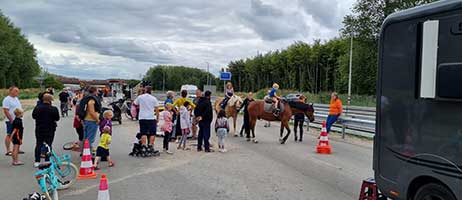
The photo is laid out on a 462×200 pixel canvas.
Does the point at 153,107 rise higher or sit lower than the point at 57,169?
higher

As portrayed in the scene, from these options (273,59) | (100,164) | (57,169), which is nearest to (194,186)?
(57,169)

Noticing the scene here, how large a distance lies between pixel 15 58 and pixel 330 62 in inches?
2558

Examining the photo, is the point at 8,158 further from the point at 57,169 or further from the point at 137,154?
the point at 57,169

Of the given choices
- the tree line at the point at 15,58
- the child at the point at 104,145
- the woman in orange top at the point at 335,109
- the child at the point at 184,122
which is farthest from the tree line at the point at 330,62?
the tree line at the point at 15,58

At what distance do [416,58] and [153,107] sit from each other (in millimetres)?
7617

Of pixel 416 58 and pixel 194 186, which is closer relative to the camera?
pixel 416 58

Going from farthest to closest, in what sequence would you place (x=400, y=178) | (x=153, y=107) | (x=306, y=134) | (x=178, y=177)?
(x=306, y=134) < (x=153, y=107) < (x=178, y=177) < (x=400, y=178)

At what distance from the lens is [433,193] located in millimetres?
4570

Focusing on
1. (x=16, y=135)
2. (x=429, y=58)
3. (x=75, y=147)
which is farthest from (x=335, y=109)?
(x=429, y=58)

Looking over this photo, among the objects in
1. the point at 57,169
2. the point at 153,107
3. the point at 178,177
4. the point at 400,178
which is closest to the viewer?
the point at 400,178

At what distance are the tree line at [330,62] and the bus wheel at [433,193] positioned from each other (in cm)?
4655

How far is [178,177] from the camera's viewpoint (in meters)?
8.80

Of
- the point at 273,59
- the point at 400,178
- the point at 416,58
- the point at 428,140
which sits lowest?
the point at 400,178

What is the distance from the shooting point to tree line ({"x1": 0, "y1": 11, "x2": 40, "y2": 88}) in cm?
8294
